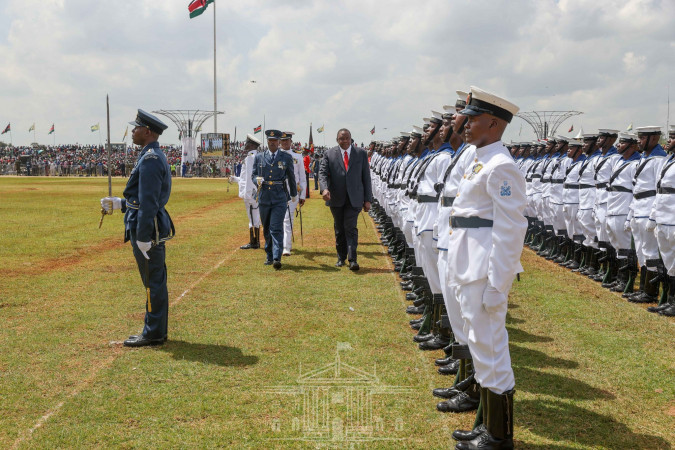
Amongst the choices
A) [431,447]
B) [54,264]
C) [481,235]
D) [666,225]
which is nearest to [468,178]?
[481,235]

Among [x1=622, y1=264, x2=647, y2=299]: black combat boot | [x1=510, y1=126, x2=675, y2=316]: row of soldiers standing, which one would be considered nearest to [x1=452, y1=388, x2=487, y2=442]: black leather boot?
[x1=510, y1=126, x2=675, y2=316]: row of soldiers standing

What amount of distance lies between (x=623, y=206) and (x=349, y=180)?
15.3 feet

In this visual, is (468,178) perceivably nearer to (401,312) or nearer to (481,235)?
(481,235)

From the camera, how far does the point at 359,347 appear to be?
6.36 m

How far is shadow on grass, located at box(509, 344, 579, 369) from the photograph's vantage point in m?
5.84

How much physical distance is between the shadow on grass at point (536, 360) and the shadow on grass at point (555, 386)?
0.23 m

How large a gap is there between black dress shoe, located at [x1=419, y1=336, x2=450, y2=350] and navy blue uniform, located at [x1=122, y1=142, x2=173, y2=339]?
2778mm

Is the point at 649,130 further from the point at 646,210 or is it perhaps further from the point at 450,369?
the point at 450,369

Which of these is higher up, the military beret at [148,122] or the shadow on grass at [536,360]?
the military beret at [148,122]

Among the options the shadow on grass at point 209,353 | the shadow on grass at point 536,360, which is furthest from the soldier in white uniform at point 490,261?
the shadow on grass at point 209,353

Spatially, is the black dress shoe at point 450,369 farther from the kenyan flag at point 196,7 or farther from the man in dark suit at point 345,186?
the kenyan flag at point 196,7

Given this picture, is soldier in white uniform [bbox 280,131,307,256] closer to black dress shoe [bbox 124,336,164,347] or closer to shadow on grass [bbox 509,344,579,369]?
black dress shoe [bbox 124,336,164,347]

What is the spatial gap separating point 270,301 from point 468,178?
4.90 meters

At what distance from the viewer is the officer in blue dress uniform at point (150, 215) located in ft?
20.4
